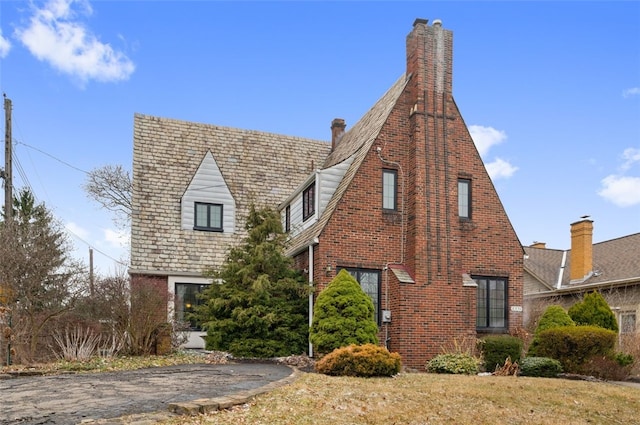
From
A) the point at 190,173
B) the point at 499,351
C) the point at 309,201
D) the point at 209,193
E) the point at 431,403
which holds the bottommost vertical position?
the point at 499,351

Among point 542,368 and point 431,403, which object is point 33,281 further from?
point 542,368

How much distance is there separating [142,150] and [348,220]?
9999mm

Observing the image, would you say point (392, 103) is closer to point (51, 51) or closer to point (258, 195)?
point (258, 195)

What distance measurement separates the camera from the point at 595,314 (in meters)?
18.1

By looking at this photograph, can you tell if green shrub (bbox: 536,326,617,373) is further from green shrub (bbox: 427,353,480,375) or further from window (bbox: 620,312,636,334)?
window (bbox: 620,312,636,334)

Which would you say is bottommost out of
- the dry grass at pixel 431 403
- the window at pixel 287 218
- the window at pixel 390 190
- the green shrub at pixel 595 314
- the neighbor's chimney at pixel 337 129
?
the dry grass at pixel 431 403

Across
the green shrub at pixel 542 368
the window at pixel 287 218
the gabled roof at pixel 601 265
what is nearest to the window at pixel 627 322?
the gabled roof at pixel 601 265

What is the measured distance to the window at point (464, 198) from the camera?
693 inches

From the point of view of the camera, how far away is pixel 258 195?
74.9 feet

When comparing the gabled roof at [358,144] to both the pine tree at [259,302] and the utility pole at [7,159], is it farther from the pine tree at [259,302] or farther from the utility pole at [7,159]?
the utility pole at [7,159]

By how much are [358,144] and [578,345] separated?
29.1ft

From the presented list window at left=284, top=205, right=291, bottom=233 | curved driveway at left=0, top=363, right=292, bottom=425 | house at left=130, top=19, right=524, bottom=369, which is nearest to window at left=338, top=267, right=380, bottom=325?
house at left=130, top=19, right=524, bottom=369

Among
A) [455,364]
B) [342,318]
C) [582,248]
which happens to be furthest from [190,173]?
[582,248]

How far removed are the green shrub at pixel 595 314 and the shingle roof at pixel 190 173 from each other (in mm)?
11423
